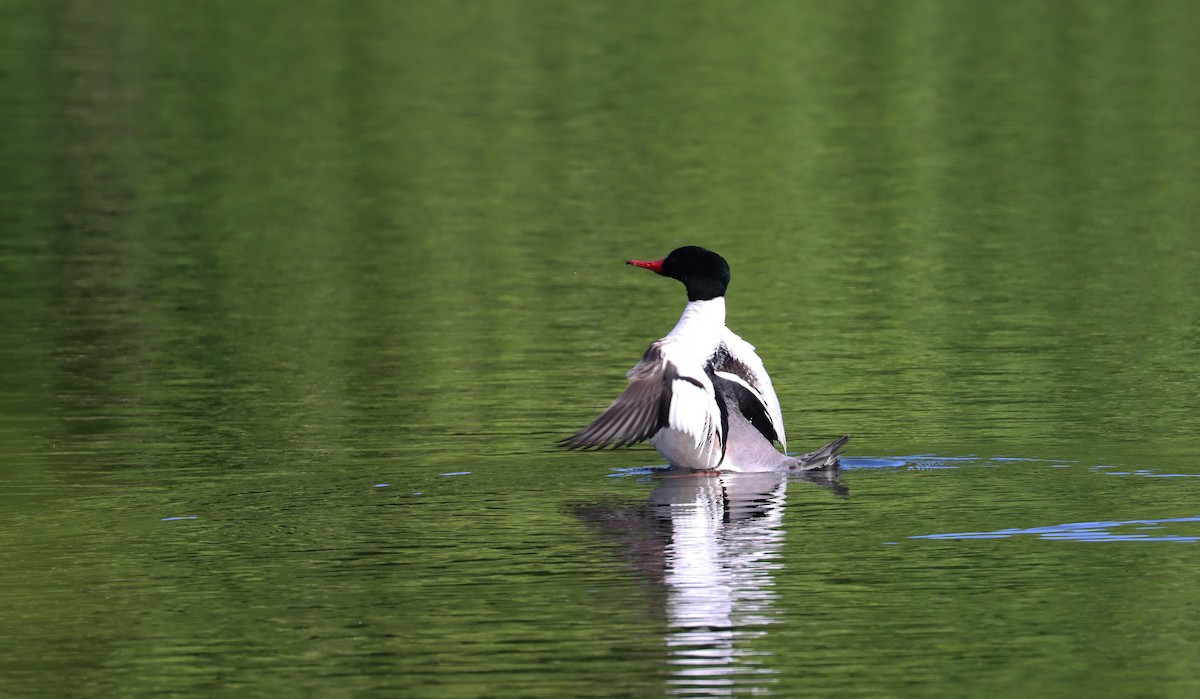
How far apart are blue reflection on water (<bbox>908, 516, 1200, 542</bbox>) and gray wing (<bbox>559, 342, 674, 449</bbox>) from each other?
2.04 m

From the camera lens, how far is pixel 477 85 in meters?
42.0

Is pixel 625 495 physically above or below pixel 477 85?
below

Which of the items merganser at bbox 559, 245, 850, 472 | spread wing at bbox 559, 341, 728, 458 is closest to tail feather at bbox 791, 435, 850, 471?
merganser at bbox 559, 245, 850, 472

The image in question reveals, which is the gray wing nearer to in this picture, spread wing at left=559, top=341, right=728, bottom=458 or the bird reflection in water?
spread wing at left=559, top=341, right=728, bottom=458

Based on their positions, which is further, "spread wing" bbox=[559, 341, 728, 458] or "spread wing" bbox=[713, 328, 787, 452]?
"spread wing" bbox=[713, 328, 787, 452]

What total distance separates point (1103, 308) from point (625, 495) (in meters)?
8.61

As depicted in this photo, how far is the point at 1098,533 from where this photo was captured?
38.1 ft

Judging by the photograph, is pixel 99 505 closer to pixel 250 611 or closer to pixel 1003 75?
pixel 250 611

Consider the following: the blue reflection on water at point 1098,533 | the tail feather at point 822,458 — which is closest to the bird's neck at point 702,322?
the tail feather at point 822,458

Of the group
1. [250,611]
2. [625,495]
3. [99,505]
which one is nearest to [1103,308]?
[625,495]

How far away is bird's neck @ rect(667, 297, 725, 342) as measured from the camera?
45.6 feet

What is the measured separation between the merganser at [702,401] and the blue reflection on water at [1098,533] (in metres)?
1.90

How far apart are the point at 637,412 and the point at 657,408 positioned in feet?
0.45

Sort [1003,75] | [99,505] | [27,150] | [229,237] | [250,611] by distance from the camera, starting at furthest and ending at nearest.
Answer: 1. [1003,75]
2. [27,150]
3. [229,237]
4. [99,505]
5. [250,611]
